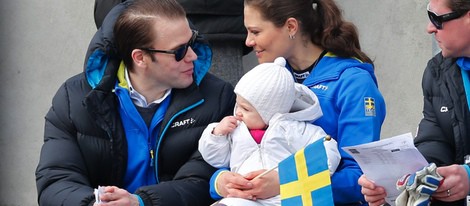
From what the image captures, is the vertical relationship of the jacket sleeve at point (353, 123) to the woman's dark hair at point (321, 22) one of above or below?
below

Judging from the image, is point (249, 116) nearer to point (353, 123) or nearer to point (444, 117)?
point (353, 123)

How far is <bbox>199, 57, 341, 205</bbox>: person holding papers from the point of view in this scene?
5.26m

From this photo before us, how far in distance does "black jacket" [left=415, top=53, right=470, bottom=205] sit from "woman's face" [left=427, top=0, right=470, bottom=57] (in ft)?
0.41

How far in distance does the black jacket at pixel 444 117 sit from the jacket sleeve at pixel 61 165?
4.89 ft

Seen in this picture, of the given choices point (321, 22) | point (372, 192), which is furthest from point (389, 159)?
point (321, 22)

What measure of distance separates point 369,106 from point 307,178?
647 millimetres

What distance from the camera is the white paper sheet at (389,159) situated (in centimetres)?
476

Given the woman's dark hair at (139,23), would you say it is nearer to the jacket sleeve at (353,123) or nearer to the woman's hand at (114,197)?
the woman's hand at (114,197)

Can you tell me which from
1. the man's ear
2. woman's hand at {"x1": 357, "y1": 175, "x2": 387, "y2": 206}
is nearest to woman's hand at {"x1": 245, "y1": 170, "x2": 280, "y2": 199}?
woman's hand at {"x1": 357, "y1": 175, "x2": 387, "y2": 206}

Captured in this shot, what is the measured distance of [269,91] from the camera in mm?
5301

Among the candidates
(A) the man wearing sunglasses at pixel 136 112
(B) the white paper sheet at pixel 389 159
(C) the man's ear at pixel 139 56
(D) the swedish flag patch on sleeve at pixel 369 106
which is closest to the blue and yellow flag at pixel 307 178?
(B) the white paper sheet at pixel 389 159

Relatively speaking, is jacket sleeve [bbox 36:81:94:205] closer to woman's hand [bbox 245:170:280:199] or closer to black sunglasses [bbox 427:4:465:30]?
woman's hand [bbox 245:170:280:199]

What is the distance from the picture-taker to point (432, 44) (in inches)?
287

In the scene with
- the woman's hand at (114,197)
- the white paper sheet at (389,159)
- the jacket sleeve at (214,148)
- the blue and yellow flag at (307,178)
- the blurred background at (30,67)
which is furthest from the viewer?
the blurred background at (30,67)
